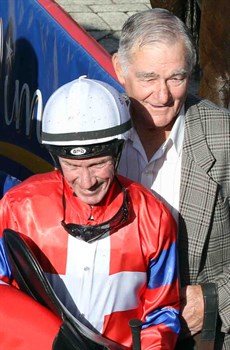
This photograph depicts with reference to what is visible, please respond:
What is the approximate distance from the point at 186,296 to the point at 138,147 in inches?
20.6

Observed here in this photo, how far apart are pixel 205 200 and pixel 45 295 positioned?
0.77 metres

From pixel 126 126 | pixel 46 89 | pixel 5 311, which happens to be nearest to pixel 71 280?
pixel 5 311

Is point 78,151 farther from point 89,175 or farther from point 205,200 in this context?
point 205,200

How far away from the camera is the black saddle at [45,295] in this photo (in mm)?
2699

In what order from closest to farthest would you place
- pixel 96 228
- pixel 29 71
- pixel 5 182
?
pixel 96 228 < pixel 5 182 < pixel 29 71

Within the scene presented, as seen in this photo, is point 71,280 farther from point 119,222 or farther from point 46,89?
point 46,89

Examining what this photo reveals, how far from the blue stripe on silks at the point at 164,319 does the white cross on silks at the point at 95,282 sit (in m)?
0.08

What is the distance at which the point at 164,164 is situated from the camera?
3.39 m

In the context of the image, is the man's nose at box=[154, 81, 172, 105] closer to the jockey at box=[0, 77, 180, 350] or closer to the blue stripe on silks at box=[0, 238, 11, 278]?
the jockey at box=[0, 77, 180, 350]

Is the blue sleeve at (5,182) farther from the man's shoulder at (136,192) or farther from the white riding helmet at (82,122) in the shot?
the white riding helmet at (82,122)

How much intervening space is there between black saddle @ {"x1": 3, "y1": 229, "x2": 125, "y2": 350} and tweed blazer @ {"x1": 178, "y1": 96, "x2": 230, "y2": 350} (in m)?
0.62

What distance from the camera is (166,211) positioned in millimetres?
3035

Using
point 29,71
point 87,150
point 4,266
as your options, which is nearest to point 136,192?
point 87,150

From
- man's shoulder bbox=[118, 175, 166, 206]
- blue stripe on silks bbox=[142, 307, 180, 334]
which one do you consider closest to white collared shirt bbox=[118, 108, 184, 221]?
man's shoulder bbox=[118, 175, 166, 206]
